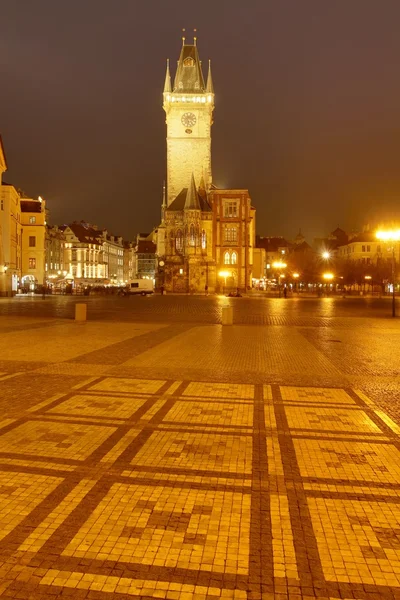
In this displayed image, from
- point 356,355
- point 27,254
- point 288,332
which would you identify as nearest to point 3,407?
point 356,355

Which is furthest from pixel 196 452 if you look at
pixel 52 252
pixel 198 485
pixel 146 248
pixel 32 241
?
pixel 146 248

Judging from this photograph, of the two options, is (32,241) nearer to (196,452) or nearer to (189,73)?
(189,73)

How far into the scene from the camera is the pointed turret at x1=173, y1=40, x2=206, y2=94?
92.7 m

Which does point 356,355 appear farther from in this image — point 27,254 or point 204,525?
point 27,254

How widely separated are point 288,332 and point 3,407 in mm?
15417

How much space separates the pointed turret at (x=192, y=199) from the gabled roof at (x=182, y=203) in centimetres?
189

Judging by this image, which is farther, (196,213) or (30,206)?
(30,206)

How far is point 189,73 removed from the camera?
93.7 m

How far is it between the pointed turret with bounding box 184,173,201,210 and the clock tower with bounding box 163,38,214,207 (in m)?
7.74

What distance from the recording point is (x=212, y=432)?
7.46 metres

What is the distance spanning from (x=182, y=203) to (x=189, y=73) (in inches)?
991

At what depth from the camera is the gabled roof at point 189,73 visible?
92.8m

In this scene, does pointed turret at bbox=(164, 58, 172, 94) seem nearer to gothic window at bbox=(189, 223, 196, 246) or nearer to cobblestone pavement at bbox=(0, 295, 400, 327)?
gothic window at bbox=(189, 223, 196, 246)

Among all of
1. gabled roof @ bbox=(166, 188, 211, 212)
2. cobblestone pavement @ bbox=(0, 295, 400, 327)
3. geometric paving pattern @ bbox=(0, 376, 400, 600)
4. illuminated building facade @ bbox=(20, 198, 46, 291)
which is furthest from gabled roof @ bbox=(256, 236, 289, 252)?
geometric paving pattern @ bbox=(0, 376, 400, 600)
